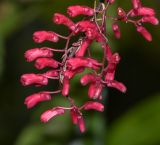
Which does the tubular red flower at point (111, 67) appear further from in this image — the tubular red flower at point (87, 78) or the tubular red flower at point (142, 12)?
the tubular red flower at point (142, 12)

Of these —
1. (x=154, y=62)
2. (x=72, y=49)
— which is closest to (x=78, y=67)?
(x=72, y=49)

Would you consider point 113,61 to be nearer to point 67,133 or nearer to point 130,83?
point 67,133

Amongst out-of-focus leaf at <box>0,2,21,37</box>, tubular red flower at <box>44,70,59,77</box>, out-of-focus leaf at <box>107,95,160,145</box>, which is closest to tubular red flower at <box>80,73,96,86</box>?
tubular red flower at <box>44,70,59,77</box>

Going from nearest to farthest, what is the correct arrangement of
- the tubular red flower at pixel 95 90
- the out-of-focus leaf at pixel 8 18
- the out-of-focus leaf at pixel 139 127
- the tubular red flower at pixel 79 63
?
the tubular red flower at pixel 79 63, the tubular red flower at pixel 95 90, the out-of-focus leaf at pixel 139 127, the out-of-focus leaf at pixel 8 18

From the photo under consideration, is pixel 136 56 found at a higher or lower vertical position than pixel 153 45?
lower

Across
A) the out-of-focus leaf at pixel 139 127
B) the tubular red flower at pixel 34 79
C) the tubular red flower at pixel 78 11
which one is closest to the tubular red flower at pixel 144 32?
the tubular red flower at pixel 78 11

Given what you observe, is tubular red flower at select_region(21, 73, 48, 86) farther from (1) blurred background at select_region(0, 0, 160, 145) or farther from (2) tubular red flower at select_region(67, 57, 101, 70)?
(1) blurred background at select_region(0, 0, 160, 145)
